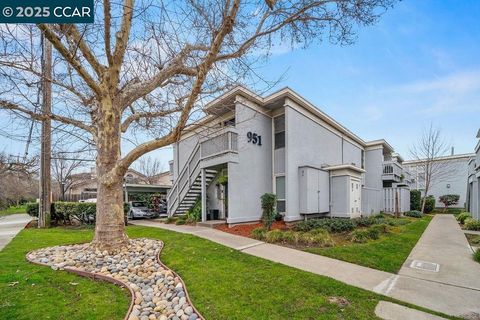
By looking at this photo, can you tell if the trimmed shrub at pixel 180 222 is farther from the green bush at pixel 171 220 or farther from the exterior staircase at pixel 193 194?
the exterior staircase at pixel 193 194

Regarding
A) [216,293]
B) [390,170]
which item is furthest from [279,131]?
[390,170]

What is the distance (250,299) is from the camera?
376 cm

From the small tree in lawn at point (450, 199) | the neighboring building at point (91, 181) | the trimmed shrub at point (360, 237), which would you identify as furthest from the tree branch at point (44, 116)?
the small tree in lawn at point (450, 199)

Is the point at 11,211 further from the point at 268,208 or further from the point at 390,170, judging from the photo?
the point at 390,170

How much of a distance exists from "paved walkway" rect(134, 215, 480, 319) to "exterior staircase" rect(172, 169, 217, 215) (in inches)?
215

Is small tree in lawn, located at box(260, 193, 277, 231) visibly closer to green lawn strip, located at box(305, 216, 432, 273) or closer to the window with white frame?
green lawn strip, located at box(305, 216, 432, 273)

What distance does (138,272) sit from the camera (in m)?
5.06

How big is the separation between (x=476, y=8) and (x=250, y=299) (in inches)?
349

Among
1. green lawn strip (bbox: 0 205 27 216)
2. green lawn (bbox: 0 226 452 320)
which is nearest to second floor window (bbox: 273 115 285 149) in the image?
green lawn (bbox: 0 226 452 320)

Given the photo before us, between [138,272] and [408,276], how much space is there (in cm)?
556

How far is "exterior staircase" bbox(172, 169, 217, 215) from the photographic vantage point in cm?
1288

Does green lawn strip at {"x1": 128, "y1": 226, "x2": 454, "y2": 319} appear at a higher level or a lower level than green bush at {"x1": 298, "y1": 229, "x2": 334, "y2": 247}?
higher

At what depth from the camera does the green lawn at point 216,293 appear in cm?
336

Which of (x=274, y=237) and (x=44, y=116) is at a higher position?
(x=44, y=116)
